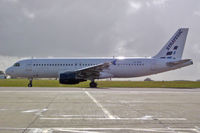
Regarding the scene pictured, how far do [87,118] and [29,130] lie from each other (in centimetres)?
203

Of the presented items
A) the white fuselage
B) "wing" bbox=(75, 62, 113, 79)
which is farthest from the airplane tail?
"wing" bbox=(75, 62, 113, 79)

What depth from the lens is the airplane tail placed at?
31.6 metres

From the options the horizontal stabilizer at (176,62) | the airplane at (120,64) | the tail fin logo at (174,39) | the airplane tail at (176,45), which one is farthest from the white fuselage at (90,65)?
the tail fin logo at (174,39)

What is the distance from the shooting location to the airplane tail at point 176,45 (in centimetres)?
3156

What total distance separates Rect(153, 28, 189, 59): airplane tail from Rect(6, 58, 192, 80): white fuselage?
0.99 metres

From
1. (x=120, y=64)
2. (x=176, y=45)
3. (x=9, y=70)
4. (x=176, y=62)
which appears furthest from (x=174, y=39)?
(x=9, y=70)

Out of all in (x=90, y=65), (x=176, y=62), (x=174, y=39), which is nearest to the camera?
(x=176, y=62)

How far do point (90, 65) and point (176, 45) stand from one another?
10.8 metres

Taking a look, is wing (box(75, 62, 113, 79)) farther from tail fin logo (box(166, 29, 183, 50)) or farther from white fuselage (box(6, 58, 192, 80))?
tail fin logo (box(166, 29, 183, 50))

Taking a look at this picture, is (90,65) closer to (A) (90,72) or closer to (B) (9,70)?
(A) (90,72)

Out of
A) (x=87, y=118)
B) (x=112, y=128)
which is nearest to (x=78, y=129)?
(x=112, y=128)

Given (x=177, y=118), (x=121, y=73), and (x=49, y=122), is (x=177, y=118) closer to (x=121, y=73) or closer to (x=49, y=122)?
(x=49, y=122)

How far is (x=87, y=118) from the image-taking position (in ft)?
23.8

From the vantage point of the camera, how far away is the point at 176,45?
31.7 m
